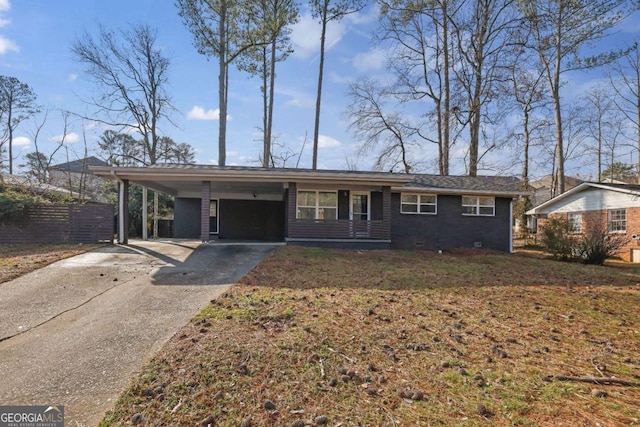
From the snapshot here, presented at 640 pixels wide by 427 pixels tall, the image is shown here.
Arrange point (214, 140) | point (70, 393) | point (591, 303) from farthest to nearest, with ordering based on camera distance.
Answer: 1. point (214, 140)
2. point (591, 303)
3. point (70, 393)

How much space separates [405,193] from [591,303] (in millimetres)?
9142

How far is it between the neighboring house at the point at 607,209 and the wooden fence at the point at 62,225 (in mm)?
19128

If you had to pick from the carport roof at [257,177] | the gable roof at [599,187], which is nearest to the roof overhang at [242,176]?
the carport roof at [257,177]

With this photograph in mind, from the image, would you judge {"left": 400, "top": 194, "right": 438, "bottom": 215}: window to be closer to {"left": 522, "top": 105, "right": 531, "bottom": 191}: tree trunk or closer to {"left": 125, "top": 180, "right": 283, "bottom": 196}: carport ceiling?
{"left": 125, "top": 180, "right": 283, "bottom": 196}: carport ceiling

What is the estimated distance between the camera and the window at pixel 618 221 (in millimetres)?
16422

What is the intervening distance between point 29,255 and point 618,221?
80.4 feet

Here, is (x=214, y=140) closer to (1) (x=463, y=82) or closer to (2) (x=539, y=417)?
(1) (x=463, y=82)

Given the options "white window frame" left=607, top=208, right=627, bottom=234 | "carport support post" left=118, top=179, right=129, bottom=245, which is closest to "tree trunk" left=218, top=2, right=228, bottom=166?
"carport support post" left=118, top=179, right=129, bottom=245

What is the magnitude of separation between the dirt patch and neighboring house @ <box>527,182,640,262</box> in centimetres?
1931

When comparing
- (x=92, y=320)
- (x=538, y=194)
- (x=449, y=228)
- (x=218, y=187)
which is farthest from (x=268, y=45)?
(x=538, y=194)

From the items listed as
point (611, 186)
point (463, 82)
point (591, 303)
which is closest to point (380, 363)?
point (591, 303)

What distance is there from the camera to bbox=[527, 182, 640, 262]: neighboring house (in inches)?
621

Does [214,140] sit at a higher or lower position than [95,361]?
higher

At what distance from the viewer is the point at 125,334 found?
4062 millimetres
